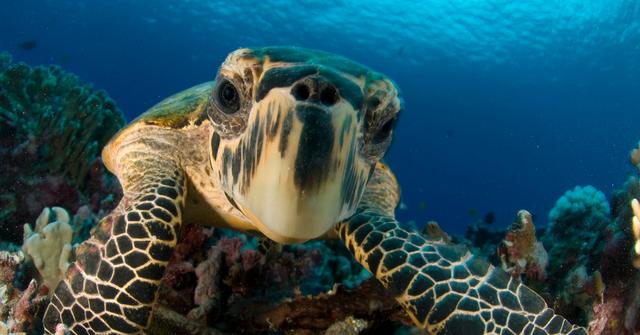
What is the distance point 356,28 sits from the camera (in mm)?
34562

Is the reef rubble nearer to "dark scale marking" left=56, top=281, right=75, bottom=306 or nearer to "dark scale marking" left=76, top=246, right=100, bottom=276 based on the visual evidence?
"dark scale marking" left=56, top=281, right=75, bottom=306

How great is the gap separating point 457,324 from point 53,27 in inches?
2174

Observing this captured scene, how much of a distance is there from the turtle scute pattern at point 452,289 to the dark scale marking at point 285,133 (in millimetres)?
952

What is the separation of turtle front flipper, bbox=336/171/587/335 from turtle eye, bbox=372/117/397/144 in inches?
22.4

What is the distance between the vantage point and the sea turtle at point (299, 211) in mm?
1755

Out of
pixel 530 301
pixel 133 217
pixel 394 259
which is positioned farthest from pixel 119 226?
pixel 530 301

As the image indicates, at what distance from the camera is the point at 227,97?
7.43ft

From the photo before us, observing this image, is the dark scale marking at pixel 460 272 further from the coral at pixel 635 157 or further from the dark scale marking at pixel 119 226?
the coral at pixel 635 157

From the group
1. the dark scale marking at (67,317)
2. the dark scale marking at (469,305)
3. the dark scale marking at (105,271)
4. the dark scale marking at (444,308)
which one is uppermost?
the dark scale marking at (469,305)

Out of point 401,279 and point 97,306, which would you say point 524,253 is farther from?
point 97,306

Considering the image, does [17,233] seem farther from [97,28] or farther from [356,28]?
[97,28]

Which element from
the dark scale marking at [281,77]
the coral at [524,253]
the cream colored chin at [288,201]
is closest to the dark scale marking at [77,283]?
the cream colored chin at [288,201]

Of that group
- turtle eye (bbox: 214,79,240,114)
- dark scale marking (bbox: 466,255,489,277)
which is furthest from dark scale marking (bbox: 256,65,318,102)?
dark scale marking (bbox: 466,255,489,277)

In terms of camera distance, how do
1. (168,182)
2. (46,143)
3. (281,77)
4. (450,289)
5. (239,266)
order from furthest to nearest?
1. (46,143)
2. (239,266)
3. (168,182)
4. (450,289)
5. (281,77)
